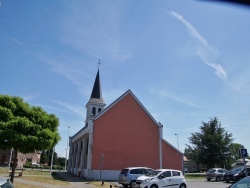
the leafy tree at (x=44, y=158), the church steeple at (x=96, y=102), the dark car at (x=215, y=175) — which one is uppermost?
the church steeple at (x=96, y=102)

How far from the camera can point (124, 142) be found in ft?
113

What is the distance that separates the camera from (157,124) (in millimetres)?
36875

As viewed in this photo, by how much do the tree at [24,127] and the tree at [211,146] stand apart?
41.0 m

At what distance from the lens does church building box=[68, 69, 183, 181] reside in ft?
107

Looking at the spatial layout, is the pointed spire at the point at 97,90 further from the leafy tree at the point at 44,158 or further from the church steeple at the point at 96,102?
the leafy tree at the point at 44,158

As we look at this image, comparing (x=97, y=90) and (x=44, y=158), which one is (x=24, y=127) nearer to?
(x=97, y=90)

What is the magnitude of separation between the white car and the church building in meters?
11.5

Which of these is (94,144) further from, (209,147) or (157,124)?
(209,147)

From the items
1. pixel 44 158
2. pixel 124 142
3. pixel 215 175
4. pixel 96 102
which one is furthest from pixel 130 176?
pixel 44 158

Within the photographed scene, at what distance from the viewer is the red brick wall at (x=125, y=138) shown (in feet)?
109

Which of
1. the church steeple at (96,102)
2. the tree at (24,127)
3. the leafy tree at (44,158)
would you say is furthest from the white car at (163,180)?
the leafy tree at (44,158)

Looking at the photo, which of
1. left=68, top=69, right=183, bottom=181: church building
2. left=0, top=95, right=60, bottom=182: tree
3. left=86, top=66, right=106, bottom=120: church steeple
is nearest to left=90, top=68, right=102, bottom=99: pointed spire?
left=86, top=66, right=106, bottom=120: church steeple

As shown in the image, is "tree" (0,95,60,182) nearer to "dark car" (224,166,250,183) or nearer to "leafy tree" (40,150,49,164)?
"dark car" (224,166,250,183)

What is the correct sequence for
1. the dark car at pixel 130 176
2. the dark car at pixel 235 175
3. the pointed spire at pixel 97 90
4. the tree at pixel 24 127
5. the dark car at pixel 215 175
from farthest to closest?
the pointed spire at pixel 97 90 < the dark car at pixel 215 175 < the dark car at pixel 235 175 < the dark car at pixel 130 176 < the tree at pixel 24 127
